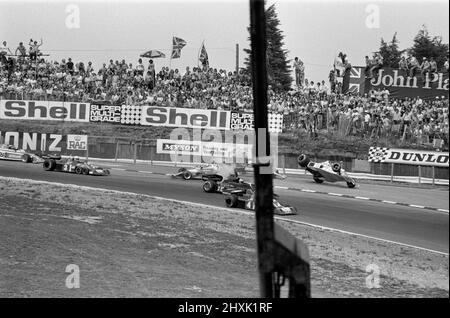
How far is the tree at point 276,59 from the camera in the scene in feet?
26.7

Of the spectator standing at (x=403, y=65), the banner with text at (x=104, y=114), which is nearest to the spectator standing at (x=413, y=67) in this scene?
the spectator standing at (x=403, y=65)

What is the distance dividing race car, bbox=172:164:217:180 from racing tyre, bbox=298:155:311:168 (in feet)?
7.52

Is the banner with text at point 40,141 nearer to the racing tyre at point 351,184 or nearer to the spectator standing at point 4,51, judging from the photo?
the spectator standing at point 4,51

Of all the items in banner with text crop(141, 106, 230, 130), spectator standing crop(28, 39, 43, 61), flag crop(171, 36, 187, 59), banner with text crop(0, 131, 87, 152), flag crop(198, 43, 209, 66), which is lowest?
banner with text crop(0, 131, 87, 152)

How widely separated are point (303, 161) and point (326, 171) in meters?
0.61

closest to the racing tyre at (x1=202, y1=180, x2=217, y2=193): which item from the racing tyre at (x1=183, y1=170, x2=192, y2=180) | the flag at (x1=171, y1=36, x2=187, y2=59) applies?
the racing tyre at (x1=183, y1=170, x2=192, y2=180)

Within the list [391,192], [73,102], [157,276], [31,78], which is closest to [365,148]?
[391,192]

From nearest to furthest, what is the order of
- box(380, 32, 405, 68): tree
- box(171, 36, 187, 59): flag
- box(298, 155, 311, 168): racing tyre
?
box(380, 32, 405, 68): tree → box(171, 36, 187, 59): flag → box(298, 155, 311, 168): racing tyre

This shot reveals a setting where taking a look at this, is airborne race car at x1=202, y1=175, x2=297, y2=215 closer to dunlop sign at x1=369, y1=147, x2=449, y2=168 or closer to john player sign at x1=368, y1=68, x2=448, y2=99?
dunlop sign at x1=369, y1=147, x2=449, y2=168

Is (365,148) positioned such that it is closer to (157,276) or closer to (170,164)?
(170,164)

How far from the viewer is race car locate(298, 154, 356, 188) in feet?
44.1

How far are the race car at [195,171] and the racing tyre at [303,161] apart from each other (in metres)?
2.29
